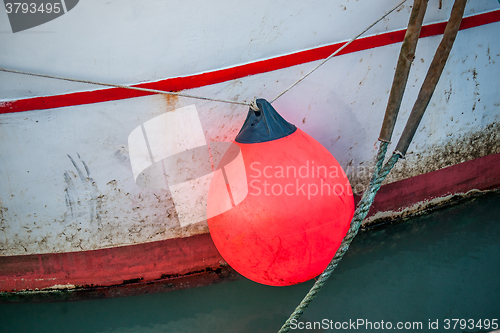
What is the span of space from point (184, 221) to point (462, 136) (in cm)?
195

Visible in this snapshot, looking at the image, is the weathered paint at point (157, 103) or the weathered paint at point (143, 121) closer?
the weathered paint at point (157, 103)

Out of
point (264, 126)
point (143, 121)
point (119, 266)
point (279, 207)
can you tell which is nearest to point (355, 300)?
point (279, 207)

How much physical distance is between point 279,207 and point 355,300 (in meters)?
0.88

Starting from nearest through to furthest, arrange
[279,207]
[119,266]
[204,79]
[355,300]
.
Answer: [279,207]
[204,79]
[355,300]
[119,266]

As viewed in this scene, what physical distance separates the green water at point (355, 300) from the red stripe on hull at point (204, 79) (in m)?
1.21

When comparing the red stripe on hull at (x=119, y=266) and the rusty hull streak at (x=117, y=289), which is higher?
the red stripe on hull at (x=119, y=266)

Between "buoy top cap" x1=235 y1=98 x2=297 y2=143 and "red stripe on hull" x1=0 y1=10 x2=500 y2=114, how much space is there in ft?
0.77

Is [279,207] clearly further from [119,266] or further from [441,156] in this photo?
[441,156]

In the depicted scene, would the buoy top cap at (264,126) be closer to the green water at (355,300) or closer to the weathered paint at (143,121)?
the weathered paint at (143,121)

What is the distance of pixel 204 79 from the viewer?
186 cm

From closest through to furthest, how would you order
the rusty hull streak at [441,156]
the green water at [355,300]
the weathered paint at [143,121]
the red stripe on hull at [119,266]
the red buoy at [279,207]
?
the red buoy at [279,207] < the weathered paint at [143,121] < the green water at [355,300] < the red stripe on hull at [119,266] < the rusty hull streak at [441,156]

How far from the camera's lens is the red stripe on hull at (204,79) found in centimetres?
179

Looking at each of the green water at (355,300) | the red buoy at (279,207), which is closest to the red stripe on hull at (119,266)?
the green water at (355,300)

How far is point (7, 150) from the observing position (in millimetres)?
1884
